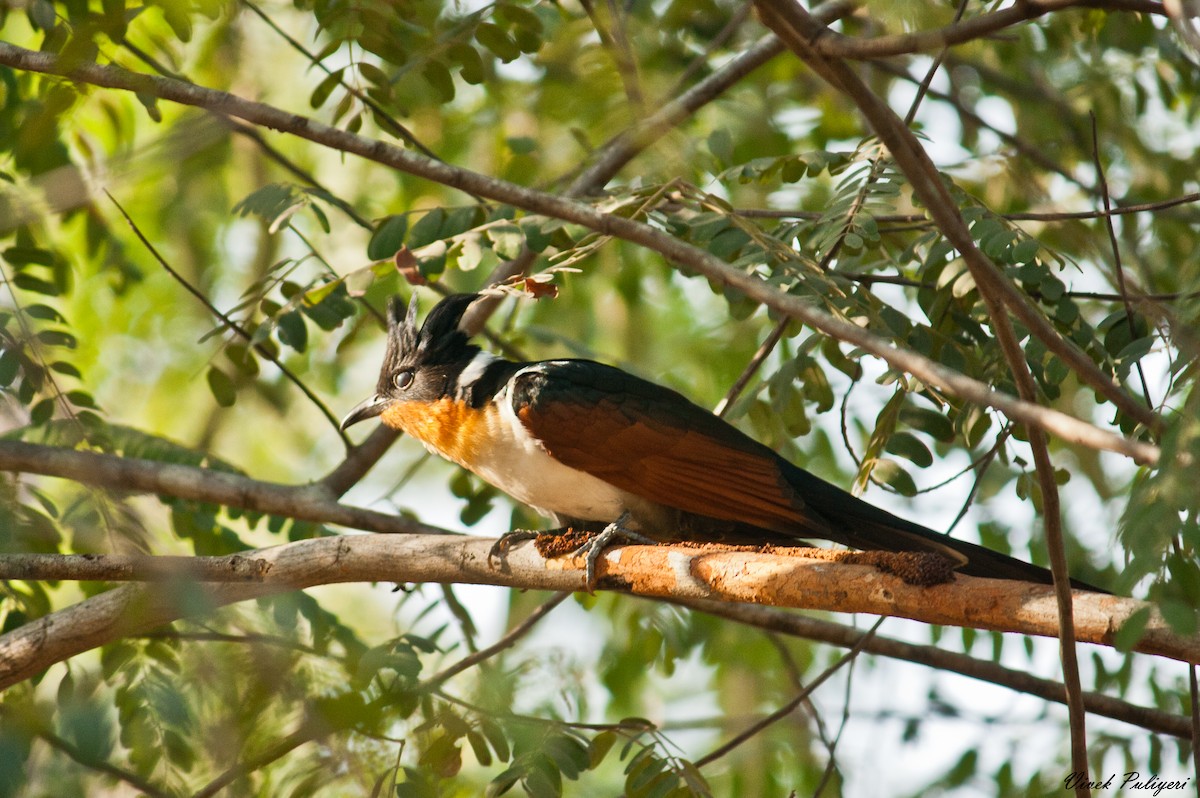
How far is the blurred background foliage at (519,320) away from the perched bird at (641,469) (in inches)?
9.4

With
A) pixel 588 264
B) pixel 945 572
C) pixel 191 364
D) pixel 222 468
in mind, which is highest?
pixel 191 364

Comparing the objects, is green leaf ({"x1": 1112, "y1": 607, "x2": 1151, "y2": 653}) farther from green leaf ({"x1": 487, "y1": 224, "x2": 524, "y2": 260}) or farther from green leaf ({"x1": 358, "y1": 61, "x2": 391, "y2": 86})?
green leaf ({"x1": 358, "y1": 61, "x2": 391, "y2": 86})

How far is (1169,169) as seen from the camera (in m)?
6.07

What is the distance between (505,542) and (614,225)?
1.27 meters

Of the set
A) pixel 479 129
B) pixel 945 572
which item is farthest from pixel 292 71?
pixel 945 572

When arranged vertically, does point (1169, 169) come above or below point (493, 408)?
above

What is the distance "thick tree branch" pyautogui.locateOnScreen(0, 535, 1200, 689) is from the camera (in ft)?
8.45

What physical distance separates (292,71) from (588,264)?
2972 mm

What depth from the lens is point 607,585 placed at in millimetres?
3398

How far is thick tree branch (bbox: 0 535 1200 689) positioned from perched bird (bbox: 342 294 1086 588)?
340 millimetres

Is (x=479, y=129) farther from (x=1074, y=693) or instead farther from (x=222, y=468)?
(x=1074, y=693)

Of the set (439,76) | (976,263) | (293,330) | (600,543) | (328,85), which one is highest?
(439,76)

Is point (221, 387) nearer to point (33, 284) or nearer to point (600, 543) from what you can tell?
point (33, 284)

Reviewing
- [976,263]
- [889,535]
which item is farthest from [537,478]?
[976,263]
